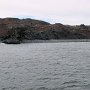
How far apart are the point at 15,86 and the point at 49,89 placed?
470cm

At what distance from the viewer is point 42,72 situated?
5197 cm

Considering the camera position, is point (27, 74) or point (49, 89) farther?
point (27, 74)

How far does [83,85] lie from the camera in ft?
130

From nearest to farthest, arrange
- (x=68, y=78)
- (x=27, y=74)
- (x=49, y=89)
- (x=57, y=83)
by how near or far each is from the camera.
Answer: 1. (x=49, y=89)
2. (x=57, y=83)
3. (x=68, y=78)
4. (x=27, y=74)

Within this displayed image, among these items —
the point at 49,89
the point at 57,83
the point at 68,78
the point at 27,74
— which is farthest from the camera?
the point at 27,74

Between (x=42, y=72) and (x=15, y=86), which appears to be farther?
(x=42, y=72)

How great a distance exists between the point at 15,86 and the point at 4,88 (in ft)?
5.43

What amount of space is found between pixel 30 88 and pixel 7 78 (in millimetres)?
8133

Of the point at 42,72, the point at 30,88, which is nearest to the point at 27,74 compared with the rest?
the point at 42,72

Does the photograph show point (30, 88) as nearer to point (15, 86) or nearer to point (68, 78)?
point (15, 86)

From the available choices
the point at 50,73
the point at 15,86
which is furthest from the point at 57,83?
the point at 50,73

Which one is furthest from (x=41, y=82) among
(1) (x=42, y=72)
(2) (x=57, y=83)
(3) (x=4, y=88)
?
(1) (x=42, y=72)

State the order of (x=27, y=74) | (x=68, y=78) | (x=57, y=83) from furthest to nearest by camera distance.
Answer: (x=27, y=74)
(x=68, y=78)
(x=57, y=83)

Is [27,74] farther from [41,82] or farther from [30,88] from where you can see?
[30,88]
